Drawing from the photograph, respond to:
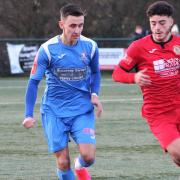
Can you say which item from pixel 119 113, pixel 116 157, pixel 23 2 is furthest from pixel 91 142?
pixel 23 2

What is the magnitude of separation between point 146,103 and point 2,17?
22285 millimetres

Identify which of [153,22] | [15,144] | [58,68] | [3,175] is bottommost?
[15,144]

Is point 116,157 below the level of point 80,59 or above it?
below

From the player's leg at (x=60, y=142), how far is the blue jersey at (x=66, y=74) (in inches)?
3.5

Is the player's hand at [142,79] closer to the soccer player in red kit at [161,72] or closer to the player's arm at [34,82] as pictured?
the soccer player in red kit at [161,72]

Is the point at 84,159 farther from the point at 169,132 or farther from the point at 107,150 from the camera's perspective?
the point at 107,150

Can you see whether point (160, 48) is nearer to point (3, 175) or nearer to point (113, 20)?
point (3, 175)

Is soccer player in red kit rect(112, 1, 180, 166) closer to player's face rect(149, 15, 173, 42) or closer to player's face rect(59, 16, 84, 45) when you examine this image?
player's face rect(149, 15, 173, 42)

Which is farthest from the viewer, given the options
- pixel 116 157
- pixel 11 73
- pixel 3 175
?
pixel 11 73

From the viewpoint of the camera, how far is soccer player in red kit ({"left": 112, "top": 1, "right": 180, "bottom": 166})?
675 centimetres

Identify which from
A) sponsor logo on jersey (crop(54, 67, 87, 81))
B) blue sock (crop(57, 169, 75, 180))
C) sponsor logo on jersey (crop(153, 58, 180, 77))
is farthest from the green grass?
sponsor logo on jersey (crop(153, 58, 180, 77))

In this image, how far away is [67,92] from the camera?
705 cm

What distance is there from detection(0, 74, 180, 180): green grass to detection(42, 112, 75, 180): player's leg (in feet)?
3.12

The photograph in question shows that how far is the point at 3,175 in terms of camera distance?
8.02 metres
